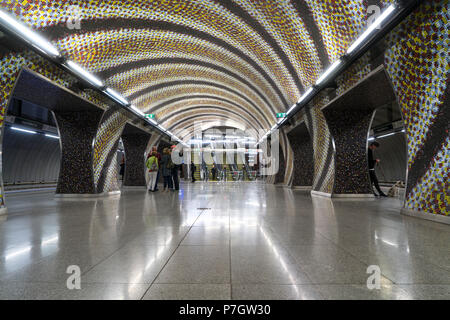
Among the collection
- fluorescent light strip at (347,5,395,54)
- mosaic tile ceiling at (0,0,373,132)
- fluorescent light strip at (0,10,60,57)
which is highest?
mosaic tile ceiling at (0,0,373,132)

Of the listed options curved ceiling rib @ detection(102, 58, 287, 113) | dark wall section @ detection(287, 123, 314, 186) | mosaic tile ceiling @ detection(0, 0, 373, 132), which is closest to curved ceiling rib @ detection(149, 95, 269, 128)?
mosaic tile ceiling @ detection(0, 0, 373, 132)

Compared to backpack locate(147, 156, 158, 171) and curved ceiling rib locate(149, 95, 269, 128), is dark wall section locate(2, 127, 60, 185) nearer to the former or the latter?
curved ceiling rib locate(149, 95, 269, 128)

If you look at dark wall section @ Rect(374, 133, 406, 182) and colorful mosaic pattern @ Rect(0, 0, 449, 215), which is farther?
dark wall section @ Rect(374, 133, 406, 182)

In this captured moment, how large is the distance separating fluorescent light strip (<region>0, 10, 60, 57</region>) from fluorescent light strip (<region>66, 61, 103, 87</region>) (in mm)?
642

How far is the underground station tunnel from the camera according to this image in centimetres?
227

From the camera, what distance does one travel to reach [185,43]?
10859mm

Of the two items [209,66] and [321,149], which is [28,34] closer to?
[209,66]

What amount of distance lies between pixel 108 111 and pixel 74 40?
4.17 meters

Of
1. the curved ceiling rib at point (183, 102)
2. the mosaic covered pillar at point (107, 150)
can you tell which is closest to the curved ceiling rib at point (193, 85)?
the mosaic covered pillar at point (107, 150)

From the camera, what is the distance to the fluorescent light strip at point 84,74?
291 inches

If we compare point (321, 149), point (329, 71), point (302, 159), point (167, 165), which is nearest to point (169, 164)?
point (167, 165)
